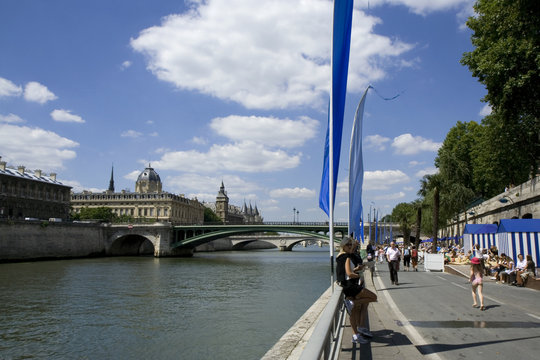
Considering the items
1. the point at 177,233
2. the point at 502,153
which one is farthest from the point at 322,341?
the point at 177,233

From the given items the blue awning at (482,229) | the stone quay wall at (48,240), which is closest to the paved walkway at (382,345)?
the blue awning at (482,229)

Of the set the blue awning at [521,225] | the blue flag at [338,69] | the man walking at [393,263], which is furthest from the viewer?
the blue awning at [521,225]

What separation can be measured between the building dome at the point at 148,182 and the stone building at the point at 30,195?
69.4m

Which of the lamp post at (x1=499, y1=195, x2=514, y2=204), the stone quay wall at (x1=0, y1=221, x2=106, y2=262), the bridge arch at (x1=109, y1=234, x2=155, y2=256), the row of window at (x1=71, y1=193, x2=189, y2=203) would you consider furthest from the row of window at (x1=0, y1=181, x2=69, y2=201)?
the lamp post at (x1=499, y1=195, x2=514, y2=204)

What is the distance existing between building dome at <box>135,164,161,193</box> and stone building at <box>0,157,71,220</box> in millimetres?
69368

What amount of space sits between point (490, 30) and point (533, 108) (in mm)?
4441

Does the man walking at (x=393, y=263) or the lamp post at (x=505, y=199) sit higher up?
the lamp post at (x=505, y=199)

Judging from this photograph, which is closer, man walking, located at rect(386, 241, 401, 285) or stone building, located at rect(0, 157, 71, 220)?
man walking, located at rect(386, 241, 401, 285)

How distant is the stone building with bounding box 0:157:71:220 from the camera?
64.8m

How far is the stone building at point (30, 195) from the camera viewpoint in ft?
213

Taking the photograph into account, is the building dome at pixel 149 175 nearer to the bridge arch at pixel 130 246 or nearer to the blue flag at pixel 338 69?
the bridge arch at pixel 130 246

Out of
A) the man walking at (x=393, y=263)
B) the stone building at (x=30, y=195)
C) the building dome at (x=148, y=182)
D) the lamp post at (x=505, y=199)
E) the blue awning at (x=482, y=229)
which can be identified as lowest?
the man walking at (x=393, y=263)

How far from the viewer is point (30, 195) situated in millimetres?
70000

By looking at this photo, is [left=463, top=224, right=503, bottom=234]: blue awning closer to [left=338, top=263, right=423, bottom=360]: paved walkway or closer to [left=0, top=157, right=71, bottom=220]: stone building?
[left=338, top=263, right=423, bottom=360]: paved walkway
